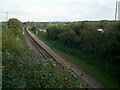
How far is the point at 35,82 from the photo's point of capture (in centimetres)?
1049

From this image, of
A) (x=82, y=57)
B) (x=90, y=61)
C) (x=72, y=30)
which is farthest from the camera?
(x=72, y=30)

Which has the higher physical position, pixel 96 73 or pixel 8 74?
pixel 8 74

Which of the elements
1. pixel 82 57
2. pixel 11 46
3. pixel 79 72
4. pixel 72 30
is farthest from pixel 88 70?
pixel 72 30

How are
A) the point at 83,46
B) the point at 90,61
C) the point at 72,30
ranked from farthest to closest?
the point at 72,30
the point at 83,46
the point at 90,61

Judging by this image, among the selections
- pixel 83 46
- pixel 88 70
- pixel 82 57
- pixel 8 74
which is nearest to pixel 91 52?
pixel 82 57

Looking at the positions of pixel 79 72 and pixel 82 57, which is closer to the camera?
pixel 79 72

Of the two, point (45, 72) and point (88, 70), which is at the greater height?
point (45, 72)

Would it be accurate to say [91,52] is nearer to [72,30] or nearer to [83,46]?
[83,46]

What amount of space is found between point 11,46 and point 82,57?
34.7ft

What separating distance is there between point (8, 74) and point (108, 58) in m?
15.9

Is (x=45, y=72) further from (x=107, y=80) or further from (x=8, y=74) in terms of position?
(x=107, y=80)

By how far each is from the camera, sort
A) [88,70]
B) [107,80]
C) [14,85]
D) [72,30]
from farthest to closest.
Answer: [72,30], [88,70], [107,80], [14,85]

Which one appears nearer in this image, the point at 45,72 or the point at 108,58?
the point at 45,72

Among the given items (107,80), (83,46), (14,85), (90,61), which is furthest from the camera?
(83,46)
